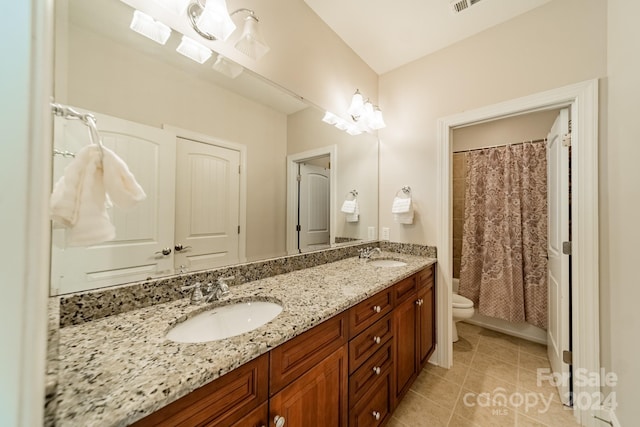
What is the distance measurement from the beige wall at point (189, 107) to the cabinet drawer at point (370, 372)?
2.46 feet

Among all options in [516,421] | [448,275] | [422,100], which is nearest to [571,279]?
[448,275]

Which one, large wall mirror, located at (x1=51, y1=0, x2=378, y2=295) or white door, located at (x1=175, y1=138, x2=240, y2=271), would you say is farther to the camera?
white door, located at (x1=175, y1=138, x2=240, y2=271)

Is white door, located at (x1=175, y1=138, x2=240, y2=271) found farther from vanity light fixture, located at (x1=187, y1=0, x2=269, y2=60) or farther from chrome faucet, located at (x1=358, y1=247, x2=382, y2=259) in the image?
chrome faucet, located at (x1=358, y1=247, x2=382, y2=259)

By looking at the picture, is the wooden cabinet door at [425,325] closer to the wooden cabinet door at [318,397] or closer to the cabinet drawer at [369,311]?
the cabinet drawer at [369,311]

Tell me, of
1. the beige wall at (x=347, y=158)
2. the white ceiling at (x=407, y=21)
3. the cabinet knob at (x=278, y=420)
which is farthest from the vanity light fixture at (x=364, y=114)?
the cabinet knob at (x=278, y=420)

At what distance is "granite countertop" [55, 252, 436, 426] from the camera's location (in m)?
0.45

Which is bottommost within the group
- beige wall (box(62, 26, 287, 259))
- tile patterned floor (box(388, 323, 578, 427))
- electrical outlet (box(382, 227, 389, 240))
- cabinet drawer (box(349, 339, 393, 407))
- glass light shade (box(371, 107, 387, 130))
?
tile patterned floor (box(388, 323, 578, 427))

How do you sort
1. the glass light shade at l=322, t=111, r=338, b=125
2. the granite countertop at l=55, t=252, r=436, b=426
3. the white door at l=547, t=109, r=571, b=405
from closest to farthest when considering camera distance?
the granite countertop at l=55, t=252, r=436, b=426 → the white door at l=547, t=109, r=571, b=405 → the glass light shade at l=322, t=111, r=338, b=125

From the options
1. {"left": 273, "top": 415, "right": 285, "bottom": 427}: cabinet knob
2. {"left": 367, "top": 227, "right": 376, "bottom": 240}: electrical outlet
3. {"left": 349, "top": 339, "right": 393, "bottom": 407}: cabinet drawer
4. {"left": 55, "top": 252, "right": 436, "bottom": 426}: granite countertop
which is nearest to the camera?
{"left": 55, "top": 252, "right": 436, "bottom": 426}: granite countertop

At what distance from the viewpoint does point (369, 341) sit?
1.14 metres

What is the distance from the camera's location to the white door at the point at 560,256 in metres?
1.51

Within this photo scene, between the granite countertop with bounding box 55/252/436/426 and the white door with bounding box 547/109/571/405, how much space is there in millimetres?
1441

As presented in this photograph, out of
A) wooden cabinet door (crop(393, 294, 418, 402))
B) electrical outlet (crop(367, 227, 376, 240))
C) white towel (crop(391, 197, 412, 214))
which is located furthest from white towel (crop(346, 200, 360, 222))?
wooden cabinet door (crop(393, 294, 418, 402))

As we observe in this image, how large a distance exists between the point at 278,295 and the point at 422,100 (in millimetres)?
1993
